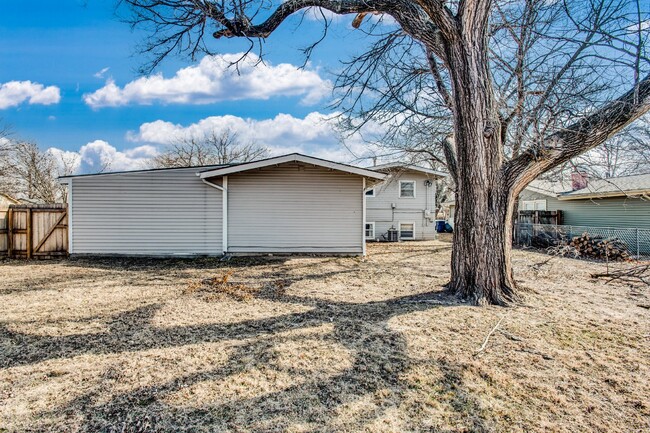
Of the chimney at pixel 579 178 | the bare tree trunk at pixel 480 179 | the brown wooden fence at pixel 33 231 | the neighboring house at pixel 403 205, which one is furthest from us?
the neighboring house at pixel 403 205

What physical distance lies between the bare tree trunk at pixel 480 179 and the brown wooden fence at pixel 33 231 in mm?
11371

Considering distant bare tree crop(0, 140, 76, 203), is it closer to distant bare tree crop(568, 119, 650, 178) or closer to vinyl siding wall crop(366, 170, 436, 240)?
vinyl siding wall crop(366, 170, 436, 240)

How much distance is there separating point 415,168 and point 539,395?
45.3 feet

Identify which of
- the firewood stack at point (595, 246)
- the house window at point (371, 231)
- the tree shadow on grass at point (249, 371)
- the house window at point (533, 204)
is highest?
the house window at point (533, 204)

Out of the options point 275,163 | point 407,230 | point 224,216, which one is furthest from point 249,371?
point 407,230

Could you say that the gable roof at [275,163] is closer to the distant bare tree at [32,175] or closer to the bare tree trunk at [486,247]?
the bare tree trunk at [486,247]

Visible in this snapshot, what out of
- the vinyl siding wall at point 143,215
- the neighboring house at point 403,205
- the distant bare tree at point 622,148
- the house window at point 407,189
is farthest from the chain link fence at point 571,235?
the vinyl siding wall at point 143,215

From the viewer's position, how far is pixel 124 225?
10.4 m

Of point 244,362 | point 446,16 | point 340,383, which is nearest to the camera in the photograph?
point 340,383

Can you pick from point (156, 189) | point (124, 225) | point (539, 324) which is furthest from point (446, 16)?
point (124, 225)

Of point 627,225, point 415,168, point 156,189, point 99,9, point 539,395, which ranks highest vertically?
point 99,9

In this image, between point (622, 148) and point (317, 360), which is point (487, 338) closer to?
point (317, 360)

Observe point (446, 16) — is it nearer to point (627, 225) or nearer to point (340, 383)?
point (340, 383)

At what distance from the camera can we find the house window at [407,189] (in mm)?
16953
